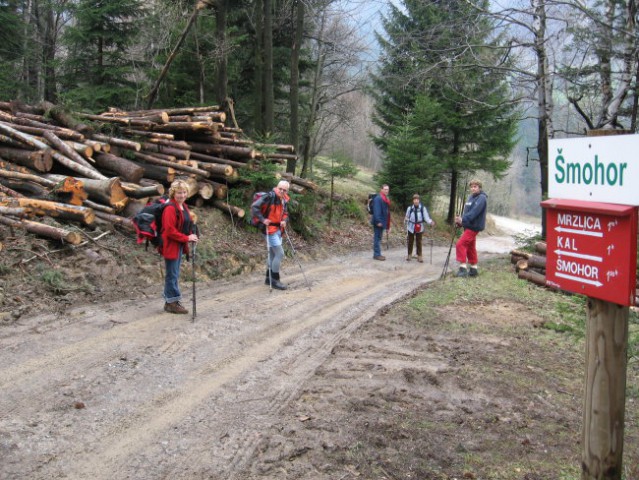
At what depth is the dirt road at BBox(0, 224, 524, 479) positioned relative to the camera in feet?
13.7

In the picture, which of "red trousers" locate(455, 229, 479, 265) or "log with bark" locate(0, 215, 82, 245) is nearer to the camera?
→ "log with bark" locate(0, 215, 82, 245)

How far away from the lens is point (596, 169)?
3.12 metres

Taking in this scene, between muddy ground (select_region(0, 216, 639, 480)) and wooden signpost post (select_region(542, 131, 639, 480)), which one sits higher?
wooden signpost post (select_region(542, 131, 639, 480))

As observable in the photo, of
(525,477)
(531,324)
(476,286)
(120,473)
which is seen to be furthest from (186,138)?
(525,477)

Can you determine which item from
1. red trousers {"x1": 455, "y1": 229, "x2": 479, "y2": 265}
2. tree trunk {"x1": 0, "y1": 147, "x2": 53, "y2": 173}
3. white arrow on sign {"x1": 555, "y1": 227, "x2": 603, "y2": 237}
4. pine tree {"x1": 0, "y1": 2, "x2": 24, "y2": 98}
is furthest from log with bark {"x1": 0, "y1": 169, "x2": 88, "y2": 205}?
pine tree {"x1": 0, "y1": 2, "x2": 24, "y2": 98}

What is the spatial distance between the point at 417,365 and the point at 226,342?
2.60 metres

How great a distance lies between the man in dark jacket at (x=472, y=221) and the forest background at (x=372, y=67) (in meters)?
2.23

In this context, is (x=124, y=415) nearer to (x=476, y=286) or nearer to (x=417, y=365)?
(x=417, y=365)

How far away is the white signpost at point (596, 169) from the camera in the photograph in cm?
291

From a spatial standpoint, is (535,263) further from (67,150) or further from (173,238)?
(67,150)

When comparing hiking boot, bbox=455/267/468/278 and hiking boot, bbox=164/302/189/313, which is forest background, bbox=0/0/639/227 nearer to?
hiking boot, bbox=455/267/468/278

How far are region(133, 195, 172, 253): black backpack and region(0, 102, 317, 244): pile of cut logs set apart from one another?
210 cm

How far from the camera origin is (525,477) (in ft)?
13.0

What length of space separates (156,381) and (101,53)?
1879 cm
